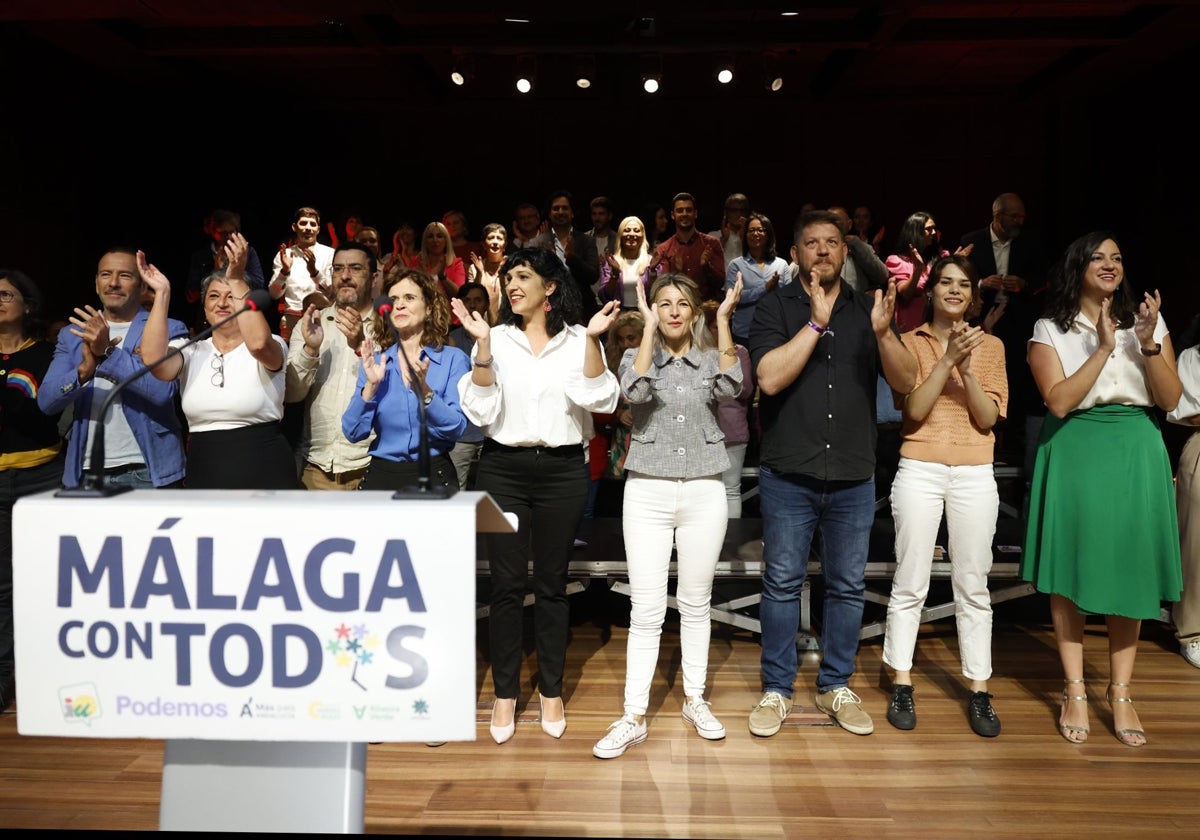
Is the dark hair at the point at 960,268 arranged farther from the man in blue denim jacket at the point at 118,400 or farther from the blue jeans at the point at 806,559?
the man in blue denim jacket at the point at 118,400

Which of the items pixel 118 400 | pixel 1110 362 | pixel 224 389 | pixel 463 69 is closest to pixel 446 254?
pixel 463 69

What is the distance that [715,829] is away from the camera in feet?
7.88

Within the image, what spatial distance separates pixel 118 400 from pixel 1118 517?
3332mm

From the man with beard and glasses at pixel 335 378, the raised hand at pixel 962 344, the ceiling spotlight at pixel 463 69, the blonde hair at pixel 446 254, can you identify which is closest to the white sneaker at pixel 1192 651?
the raised hand at pixel 962 344

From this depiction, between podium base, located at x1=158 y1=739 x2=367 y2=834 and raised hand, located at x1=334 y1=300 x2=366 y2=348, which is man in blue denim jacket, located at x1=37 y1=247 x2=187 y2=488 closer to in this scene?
raised hand, located at x1=334 y1=300 x2=366 y2=348

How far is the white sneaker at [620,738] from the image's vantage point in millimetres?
2799

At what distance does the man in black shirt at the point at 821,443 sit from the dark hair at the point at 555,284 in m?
0.63

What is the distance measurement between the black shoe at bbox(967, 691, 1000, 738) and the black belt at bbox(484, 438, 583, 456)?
5.17 feet

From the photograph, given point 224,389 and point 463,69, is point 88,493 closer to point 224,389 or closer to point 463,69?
point 224,389

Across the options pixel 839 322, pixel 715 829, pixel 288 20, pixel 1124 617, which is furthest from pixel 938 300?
pixel 288 20

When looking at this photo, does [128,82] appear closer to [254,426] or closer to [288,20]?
[288,20]

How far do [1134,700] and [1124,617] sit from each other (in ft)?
1.62

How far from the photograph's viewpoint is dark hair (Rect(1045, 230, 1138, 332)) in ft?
9.59

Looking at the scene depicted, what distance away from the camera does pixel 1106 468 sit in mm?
2902
